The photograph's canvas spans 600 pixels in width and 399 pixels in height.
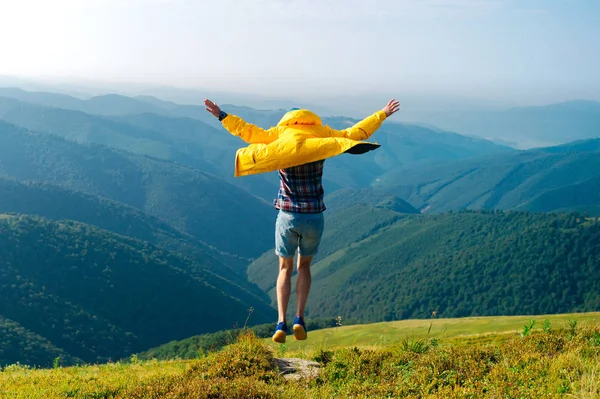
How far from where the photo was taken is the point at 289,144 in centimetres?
827

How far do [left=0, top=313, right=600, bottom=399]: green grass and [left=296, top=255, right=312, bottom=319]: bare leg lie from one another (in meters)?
1.04

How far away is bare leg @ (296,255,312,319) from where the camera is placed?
9742mm

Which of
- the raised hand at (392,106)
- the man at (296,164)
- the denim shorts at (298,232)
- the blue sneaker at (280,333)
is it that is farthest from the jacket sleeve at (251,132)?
Answer: the blue sneaker at (280,333)

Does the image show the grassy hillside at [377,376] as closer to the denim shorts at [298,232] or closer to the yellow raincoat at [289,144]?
the denim shorts at [298,232]

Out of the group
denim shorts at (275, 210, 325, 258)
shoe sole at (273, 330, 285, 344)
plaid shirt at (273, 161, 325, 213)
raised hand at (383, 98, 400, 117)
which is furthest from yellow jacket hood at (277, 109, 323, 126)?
shoe sole at (273, 330, 285, 344)

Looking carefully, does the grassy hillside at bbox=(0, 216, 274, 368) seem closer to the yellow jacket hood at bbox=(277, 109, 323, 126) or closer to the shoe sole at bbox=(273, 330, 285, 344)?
the shoe sole at bbox=(273, 330, 285, 344)

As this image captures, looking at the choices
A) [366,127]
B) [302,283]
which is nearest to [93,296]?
[302,283]

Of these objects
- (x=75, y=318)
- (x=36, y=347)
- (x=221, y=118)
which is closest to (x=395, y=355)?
(x=221, y=118)

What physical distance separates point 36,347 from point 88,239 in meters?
74.8

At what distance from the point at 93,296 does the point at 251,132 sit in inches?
7316

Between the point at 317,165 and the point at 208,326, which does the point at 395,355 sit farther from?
the point at 208,326

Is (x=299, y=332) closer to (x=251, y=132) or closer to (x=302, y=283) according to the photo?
(x=302, y=283)

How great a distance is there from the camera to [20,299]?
15125cm

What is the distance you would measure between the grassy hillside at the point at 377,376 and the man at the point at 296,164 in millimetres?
1150
